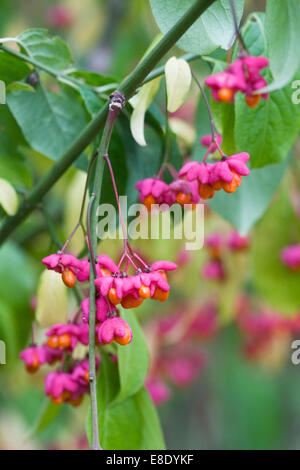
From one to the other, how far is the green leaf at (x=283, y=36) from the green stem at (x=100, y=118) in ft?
0.21

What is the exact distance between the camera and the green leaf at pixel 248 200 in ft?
3.15

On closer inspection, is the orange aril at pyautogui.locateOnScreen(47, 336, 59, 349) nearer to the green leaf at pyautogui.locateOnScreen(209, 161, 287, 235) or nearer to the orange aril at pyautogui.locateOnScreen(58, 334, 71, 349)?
the orange aril at pyautogui.locateOnScreen(58, 334, 71, 349)

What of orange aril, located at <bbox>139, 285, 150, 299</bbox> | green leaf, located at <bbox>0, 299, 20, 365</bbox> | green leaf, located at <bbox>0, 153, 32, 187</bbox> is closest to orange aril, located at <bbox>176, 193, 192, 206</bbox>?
orange aril, located at <bbox>139, 285, 150, 299</bbox>

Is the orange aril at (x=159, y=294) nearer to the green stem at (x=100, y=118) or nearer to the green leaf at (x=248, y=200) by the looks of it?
the green stem at (x=100, y=118)

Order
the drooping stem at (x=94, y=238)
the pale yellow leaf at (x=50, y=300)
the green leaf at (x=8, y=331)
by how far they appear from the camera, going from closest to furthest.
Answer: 1. the drooping stem at (x=94, y=238)
2. the pale yellow leaf at (x=50, y=300)
3. the green leaf at (x=8, y=331)

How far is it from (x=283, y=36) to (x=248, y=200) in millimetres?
360

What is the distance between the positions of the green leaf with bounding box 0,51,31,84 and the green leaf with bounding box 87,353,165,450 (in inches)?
13.6

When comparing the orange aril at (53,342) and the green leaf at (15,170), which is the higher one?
the green leaf at (15,170)

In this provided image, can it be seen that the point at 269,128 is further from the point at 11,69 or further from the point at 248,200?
the point at 11,69

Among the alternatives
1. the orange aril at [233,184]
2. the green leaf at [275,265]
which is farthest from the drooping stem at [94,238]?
the green leaf at [275,265]

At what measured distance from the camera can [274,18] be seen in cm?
65

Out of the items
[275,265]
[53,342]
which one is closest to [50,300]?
[53,342]

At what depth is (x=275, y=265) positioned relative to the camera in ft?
4.35

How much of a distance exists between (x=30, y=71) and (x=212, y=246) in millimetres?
751
